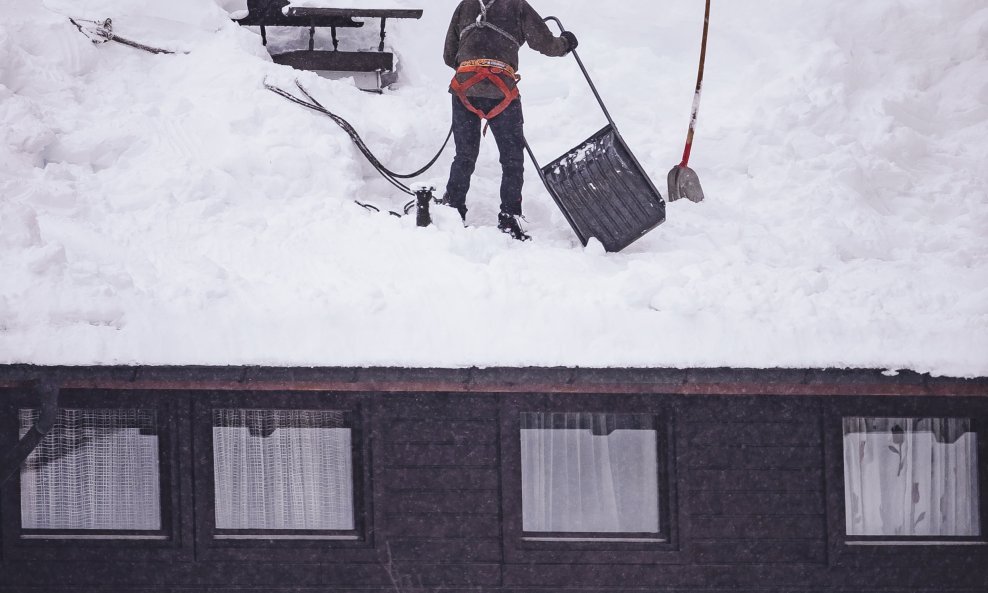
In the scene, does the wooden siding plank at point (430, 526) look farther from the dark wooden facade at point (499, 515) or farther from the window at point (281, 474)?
the window at point (281, 474)

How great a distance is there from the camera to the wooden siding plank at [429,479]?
5.67 meters

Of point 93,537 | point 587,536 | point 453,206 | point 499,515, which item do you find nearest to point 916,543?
point 587,536

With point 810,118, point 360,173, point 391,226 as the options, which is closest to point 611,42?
point 810,118

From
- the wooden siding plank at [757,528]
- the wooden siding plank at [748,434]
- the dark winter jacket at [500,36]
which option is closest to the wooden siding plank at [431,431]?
the wooden siding plank at [748,434]

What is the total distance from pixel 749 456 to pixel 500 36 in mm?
3353

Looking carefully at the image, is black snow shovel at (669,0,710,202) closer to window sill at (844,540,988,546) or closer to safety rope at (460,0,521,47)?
Result: safety rope at (460,0,521,47)

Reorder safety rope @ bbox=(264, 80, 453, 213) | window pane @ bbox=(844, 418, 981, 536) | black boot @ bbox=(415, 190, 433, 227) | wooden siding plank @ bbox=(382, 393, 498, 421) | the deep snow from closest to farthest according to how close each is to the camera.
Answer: the deep snow < wooden siding plank @ bbox=(382, 393, 498, 421) < window pane @ bbox=(844, 418, 981, 536) < black boot @ bbox=(415, 190, 433, 227) < safety rope @ bbox=(264, 80, 453, 213)

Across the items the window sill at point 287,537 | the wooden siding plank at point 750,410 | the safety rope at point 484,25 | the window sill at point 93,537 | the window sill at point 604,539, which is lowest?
the window sill at point 604,539

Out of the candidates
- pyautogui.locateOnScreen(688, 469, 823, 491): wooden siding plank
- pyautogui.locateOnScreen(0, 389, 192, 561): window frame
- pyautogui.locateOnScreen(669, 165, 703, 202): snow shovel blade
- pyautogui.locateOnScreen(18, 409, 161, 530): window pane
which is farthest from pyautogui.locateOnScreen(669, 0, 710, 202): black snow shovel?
pyautogui.locateOnScreen(18, 409, 161, 530): window pane

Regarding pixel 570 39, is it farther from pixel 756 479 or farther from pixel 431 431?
pixel 756 479

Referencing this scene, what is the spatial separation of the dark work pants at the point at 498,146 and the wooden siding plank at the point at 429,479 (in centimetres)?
191

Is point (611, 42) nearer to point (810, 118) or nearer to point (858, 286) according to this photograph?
point (810, 118)

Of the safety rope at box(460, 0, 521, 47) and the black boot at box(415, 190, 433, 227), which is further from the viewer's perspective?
the safety rope at box(460, 0, 521, 47)

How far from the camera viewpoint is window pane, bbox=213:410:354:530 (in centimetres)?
580
